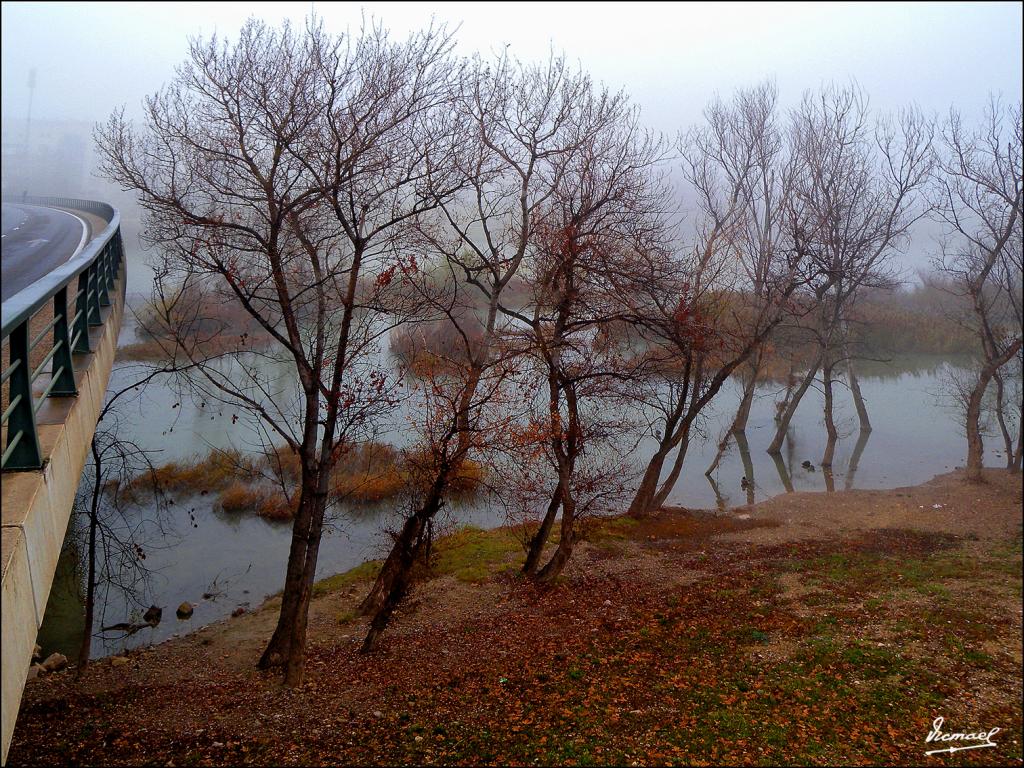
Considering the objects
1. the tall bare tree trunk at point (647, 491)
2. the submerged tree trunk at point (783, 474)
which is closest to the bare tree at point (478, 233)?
the tall bare tree trunk at point (647, 491)

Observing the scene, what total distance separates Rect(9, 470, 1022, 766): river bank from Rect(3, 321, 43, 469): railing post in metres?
3.47

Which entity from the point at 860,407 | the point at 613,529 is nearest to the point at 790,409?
the point at 860,407

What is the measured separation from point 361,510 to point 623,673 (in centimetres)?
1145

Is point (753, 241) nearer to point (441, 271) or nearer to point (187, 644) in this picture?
point (441, 271)

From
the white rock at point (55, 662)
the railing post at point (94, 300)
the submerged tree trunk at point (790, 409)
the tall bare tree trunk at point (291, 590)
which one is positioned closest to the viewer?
the railing post at point (94, 300)

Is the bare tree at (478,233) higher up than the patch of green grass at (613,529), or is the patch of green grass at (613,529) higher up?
the bare tree at (478,233)

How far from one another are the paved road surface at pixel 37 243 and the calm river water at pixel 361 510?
2.06m

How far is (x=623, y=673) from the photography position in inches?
312

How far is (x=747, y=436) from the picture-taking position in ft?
88.4

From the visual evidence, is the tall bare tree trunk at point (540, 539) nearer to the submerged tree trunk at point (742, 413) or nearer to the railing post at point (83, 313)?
the railing post at point (83, 313)

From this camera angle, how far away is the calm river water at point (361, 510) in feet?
44.2

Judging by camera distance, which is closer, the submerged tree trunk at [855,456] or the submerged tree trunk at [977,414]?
the submerged tree trunk at [977,414]

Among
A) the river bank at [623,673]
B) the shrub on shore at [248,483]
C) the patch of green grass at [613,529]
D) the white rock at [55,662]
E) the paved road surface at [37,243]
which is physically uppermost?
the paved road surface at [37,243]

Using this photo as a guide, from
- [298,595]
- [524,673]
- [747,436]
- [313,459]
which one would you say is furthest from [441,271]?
[747,436]
